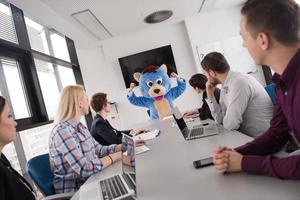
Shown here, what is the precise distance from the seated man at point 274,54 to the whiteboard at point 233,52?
438cm

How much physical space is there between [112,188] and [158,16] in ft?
12.5

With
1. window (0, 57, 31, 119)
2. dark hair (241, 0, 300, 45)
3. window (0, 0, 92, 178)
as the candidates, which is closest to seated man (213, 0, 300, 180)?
dark hair (241, 0, 300, 45)

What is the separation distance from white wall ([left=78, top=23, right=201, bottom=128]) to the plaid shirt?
3.49 m

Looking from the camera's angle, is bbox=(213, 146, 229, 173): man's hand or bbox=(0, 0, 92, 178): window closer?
bbox=(213, 146, 229, 173): man's hand

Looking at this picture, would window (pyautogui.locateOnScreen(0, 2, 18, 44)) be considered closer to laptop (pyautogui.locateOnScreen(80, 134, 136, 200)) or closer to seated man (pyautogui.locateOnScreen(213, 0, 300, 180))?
laptop (pyautogui.locateOnScreen(80, 134, 136, 200))

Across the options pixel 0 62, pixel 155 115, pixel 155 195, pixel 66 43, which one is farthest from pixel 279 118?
pixel 66 43

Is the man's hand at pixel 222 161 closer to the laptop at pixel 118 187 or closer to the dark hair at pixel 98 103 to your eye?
the laptop at pixel 118 187

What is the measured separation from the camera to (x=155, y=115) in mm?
4082

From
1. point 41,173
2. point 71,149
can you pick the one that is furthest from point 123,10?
point 41,173

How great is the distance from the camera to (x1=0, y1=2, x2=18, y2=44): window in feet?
9.32

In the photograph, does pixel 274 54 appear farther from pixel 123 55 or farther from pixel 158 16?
pixel 123 55

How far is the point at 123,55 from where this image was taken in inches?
220

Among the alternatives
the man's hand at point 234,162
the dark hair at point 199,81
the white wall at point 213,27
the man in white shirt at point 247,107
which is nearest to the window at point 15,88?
the dark hair at point 199,81

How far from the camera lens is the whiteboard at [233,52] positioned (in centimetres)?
530
